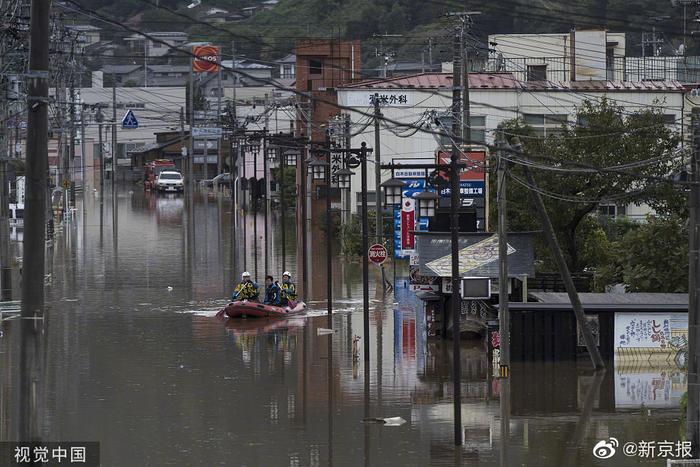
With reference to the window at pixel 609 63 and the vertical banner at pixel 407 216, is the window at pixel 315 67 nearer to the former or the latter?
the window at pixel 609 63

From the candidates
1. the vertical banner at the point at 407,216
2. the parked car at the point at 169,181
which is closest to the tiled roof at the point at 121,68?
the parked car at the point at 169,181

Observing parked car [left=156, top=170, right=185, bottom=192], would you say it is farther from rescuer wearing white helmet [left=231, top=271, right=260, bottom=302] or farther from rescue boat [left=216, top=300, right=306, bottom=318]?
rescuer wearing white helmet [left=231, top=271, right=260, bottom=302]

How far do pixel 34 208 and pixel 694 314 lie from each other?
9.77 meters

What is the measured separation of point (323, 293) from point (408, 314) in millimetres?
5312

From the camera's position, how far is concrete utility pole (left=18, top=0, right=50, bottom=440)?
14281 millimetres

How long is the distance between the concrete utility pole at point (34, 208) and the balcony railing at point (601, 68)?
146 ft

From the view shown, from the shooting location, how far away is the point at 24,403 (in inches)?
563

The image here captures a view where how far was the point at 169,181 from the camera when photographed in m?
96.2

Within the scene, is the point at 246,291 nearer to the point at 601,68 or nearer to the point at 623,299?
the point at 623,299

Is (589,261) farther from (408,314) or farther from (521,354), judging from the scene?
(521,354)

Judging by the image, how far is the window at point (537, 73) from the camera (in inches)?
2448

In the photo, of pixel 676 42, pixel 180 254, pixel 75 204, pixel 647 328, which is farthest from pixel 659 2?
pixel 647 328

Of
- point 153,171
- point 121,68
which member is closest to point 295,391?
point 153,171

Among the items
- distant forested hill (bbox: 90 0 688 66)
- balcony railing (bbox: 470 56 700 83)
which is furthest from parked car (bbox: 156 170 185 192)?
balcony railing (bbox: 470 56 700 83)
